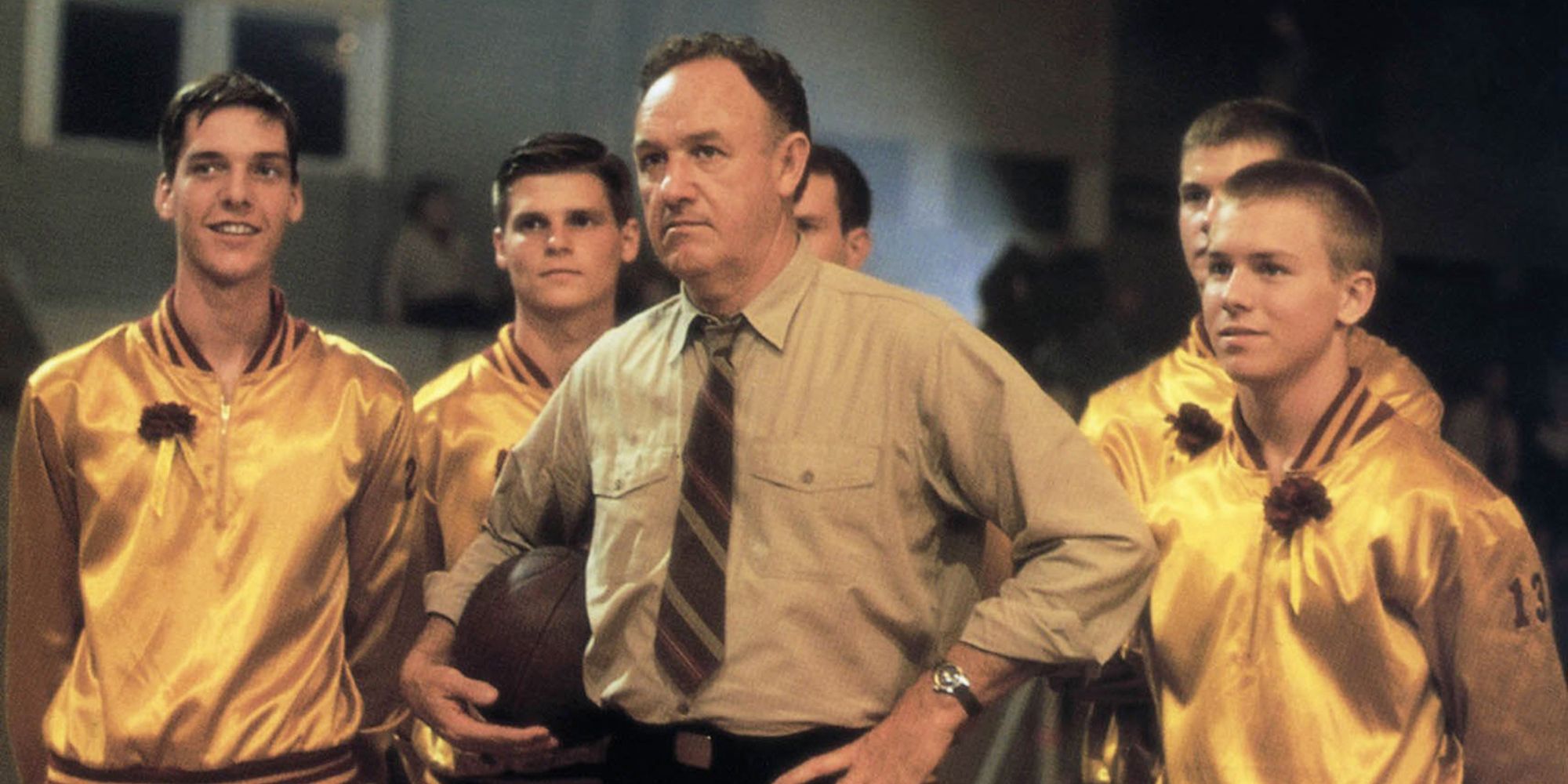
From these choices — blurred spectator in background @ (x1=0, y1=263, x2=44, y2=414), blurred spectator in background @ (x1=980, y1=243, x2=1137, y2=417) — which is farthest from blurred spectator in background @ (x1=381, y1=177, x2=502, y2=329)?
blurred spectator in background @ (x1=980, y1=243, x2=1137, y2=417)

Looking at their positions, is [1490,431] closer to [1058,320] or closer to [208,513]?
[1058,320]

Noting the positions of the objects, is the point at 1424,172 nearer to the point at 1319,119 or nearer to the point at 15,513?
the point at 1319,119

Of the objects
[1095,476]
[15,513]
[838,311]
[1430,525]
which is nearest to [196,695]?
[15,513]

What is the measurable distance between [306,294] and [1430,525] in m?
7.52

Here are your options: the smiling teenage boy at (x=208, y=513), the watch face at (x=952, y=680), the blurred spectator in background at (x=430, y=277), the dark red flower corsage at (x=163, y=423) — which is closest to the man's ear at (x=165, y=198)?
the smiling teenage boy at (x=208, y=513)

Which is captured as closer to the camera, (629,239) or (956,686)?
(956,686)

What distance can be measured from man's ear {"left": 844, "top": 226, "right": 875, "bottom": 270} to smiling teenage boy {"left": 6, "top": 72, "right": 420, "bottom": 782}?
4.23ft

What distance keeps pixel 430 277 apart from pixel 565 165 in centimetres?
449

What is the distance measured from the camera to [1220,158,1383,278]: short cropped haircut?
286 cm

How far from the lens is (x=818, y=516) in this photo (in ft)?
7.90

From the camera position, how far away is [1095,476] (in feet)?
7.69

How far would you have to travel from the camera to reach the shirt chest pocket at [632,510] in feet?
8.14

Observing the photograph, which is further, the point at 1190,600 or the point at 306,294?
the point at 306,294

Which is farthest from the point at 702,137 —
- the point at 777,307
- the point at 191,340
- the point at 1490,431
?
the point at 1490,431
